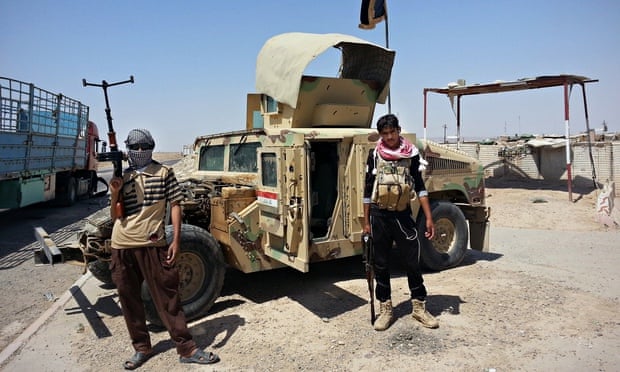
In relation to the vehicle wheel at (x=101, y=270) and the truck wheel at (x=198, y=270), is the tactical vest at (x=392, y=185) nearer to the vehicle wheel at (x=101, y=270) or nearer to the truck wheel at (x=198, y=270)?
the truck wheel at (x=198, y=270)

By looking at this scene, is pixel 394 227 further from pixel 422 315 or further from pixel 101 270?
pixel 101 270

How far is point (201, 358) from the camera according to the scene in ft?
11.8

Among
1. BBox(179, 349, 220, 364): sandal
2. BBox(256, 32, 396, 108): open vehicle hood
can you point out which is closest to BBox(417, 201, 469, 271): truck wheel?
BBox(256, 32, 396, 108): open vehicle hood

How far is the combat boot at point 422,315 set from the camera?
13.4ft

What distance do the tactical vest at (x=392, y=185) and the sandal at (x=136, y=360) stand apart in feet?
7.36

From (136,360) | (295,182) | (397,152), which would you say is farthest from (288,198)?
(136,360)

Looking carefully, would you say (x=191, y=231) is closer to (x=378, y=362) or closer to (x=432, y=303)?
(x=378, y=362)

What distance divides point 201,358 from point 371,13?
6503 mm

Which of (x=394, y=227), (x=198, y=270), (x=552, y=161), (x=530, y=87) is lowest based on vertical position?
(x=198, y=270)

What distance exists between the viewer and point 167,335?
4.18 m

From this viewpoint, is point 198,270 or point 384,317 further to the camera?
point 198,270

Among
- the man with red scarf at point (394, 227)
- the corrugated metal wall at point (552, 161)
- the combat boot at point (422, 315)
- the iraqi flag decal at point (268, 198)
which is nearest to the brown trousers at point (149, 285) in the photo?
the iraqi flag decal at point (268, 198)

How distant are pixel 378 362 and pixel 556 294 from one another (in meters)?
2.49

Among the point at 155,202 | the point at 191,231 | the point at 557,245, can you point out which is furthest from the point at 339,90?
the point at 557,245
